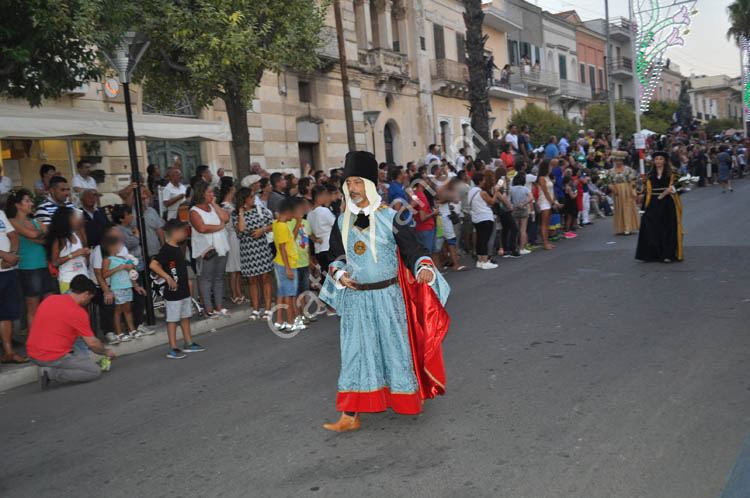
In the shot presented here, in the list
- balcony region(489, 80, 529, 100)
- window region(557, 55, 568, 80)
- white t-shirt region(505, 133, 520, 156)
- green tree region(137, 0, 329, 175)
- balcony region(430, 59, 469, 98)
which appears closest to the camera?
green tree region(137, 0, 329, 175)

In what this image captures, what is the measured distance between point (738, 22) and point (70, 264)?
54452 mm

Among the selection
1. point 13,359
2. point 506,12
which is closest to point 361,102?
point 506,12

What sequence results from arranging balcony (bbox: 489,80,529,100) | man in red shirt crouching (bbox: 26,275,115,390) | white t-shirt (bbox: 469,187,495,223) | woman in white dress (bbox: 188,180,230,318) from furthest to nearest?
1. balcony (bbox: 489,80,529,100)
2. white t-shirt (bbox: 469,187,495,223)
3. woman in white dress (bbox: 188,180,230,318)
4. man in red shirt crouching (bbox: 26,275,115,390)

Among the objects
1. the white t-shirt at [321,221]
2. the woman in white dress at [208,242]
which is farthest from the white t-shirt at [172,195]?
the white t-shirt at [321,221]

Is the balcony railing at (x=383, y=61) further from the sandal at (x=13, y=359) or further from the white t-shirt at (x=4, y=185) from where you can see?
the sandal at (x=13, y=359)

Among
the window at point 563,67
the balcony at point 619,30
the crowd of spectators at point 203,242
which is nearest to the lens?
the crowd of spectators at point 203,242

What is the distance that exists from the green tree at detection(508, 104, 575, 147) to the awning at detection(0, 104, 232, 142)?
888 inches

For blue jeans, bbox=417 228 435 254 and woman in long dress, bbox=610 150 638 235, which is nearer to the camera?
blue jeans, bbox=417 228 435 254

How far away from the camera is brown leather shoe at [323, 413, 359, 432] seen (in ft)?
15.8

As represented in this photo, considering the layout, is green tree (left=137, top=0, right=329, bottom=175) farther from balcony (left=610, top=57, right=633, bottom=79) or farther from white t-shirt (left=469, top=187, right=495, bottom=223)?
balcony (left=610, top=57, right=633, bottom=79)

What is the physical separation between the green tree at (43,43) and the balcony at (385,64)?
17.1 metres

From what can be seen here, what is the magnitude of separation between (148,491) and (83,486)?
0.52 metres

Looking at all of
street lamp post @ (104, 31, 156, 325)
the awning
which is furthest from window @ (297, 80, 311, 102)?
street lamp post @ (104, 31, 156, 325)

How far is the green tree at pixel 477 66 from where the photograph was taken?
18.8 metres
